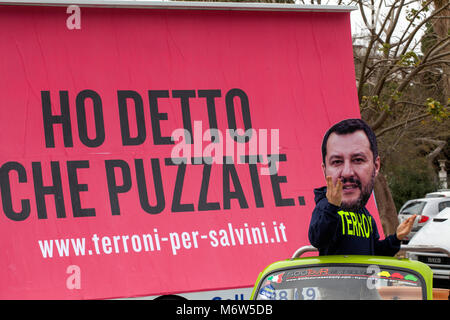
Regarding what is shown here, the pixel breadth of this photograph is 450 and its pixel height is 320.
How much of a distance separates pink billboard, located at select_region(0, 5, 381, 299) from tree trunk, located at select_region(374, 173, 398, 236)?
10091 millimetres

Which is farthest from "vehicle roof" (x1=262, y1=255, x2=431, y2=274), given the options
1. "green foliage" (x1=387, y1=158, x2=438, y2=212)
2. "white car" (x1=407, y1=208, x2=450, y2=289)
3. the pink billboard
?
"green foliage" (x1=387, y1=158, x2=438, y2=212)

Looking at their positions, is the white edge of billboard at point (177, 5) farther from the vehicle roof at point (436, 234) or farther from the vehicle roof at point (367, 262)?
the vehicle roof at point (436, 234)

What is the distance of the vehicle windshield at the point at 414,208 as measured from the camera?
798 inches

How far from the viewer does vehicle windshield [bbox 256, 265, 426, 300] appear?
3.69 meters

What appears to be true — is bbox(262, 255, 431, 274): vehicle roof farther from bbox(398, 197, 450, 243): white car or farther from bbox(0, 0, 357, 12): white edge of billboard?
bbox(398, 197, 450, 243): white car

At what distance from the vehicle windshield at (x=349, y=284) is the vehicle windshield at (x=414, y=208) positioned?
16.8 meters

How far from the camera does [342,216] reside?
4629 mm

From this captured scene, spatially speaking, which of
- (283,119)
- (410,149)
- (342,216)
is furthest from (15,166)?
(410,149)

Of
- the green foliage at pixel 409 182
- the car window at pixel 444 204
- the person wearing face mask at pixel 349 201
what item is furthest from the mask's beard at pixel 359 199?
the green foliage at pixel 409 182

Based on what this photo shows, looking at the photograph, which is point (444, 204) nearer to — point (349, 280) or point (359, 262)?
point (359, 262)

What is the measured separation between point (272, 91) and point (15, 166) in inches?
101

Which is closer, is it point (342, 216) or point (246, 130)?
point (342, 216)
